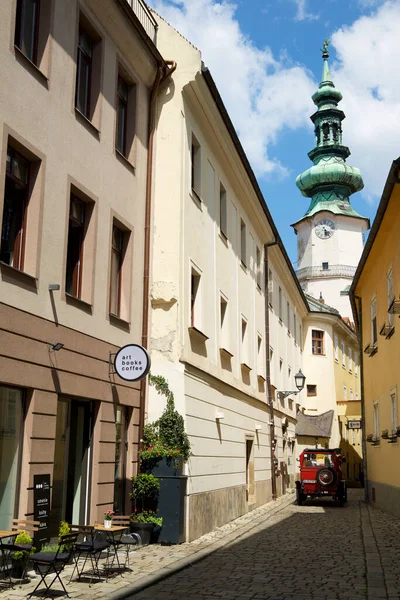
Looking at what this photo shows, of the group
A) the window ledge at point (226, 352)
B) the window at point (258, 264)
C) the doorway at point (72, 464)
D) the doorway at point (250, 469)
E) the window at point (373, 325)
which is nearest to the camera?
the doorway at point (72, 464)

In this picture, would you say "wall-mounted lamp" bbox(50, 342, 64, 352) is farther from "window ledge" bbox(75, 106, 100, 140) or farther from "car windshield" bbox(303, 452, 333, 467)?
"car windshield" bbox(303, 452, 333, 467)

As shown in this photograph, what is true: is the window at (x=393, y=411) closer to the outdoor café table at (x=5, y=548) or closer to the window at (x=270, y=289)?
the window at (x=270, y=289)

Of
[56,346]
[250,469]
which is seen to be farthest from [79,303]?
[250,469]

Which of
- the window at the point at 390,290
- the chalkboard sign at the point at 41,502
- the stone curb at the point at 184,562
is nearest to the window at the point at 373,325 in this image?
the window at the point at 390,290

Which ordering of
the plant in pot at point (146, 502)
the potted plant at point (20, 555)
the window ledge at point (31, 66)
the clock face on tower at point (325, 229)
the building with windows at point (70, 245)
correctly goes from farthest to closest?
the clock face on tower at point (325, 229) → the plant in pot at point (146, 502) → the window ledge at point (31, 66) → the building with windows at point (70, 245) → the potted plant at point (20, 555)

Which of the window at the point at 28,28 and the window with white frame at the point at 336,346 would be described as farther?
the window with white frame at the point at 336,346

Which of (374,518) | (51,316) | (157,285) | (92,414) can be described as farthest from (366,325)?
(51,316)

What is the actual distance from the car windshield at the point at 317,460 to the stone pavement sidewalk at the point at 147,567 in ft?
27.6

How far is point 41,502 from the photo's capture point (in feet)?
31.1

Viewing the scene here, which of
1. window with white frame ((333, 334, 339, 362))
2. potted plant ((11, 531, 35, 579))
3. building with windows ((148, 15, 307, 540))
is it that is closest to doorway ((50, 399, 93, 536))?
potted plant ((11, 531, 35, 579))

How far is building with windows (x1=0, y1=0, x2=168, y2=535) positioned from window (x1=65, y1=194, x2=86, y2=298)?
23 mm

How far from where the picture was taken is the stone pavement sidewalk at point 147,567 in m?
8.20

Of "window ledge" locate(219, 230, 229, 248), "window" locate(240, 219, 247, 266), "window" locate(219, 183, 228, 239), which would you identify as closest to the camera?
"window ledge" locate(219, 230, 229, 248)

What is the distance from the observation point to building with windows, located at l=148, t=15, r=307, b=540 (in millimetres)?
14062
